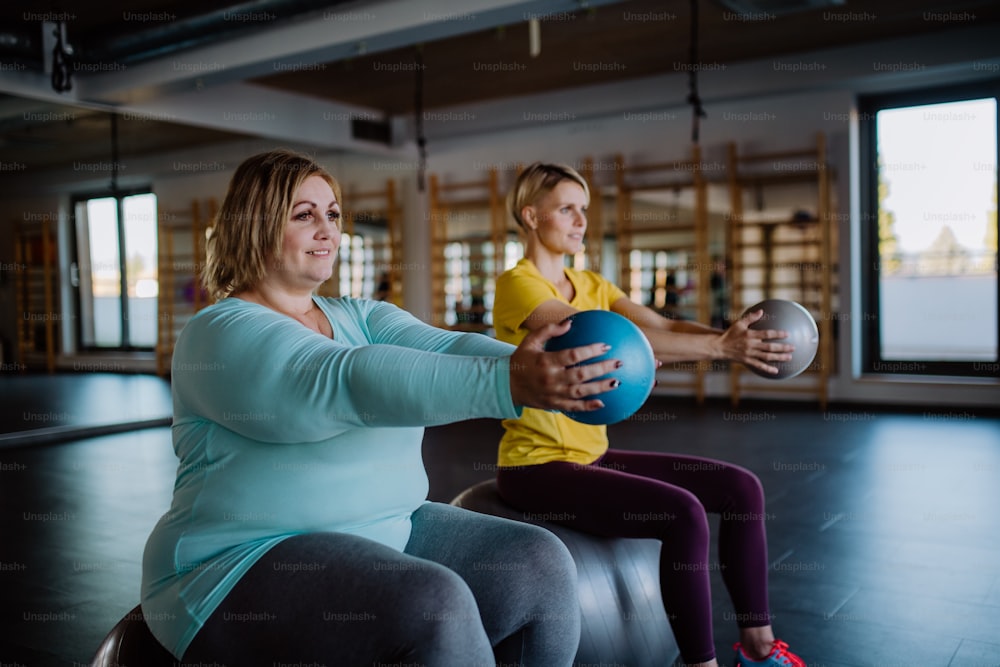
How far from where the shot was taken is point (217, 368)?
3.90ft

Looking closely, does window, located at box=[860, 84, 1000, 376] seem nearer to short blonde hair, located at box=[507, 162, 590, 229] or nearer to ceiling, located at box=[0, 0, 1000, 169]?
ceiling, located at box=[0, 0, 1000, 169]

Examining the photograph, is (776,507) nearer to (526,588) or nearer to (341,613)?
(526,588)

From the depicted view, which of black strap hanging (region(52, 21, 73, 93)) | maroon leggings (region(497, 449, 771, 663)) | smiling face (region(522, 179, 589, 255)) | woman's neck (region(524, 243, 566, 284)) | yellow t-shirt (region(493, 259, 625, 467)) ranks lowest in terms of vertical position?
maroon leggings (region(497, 449, 771, 663))

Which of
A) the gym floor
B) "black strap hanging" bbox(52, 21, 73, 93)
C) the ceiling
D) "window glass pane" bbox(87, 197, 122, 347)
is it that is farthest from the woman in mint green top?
"window glass pane" bbox(87, 197, 122, 347)

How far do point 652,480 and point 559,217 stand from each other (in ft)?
2.30

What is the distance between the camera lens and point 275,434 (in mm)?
1153

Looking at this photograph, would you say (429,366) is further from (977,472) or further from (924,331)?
(924,331)

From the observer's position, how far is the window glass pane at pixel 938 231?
20.6 ft

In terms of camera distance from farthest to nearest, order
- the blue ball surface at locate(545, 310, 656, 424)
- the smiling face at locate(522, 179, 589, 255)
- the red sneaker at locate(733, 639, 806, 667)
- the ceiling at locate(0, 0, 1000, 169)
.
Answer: the ceiling at locate(0, 0, 1000, 169), the smiling face at locate(522, 179, 589, 255), the red sneaker at locate(733, 639, 806, 667), the blue ball surface at locate(545, 310, 656, 424)

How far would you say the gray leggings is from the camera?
1.08 metres

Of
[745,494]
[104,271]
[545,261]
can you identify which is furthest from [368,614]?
[104,271]

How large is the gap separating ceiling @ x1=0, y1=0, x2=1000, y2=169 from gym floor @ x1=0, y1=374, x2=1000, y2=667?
6.02ft

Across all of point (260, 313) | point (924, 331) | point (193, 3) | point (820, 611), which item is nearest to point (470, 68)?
point (193, 3)

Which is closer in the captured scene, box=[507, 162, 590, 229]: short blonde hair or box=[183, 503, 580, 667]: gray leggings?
box=[183, 503, 580, 667]: gray leggings
